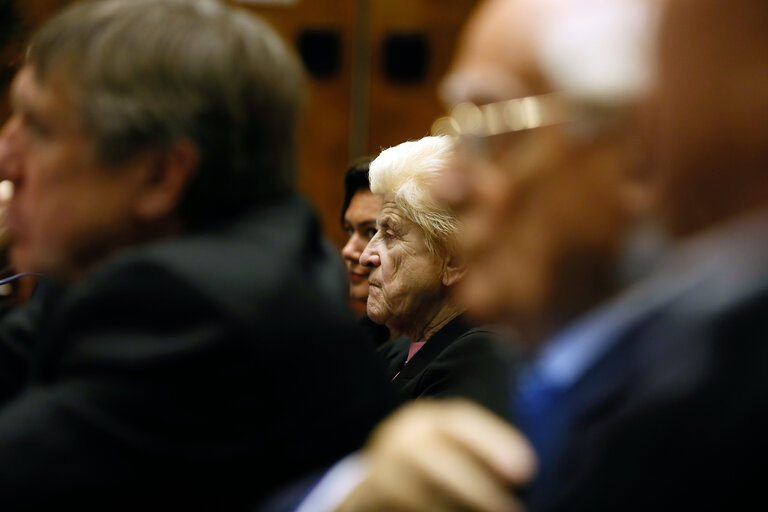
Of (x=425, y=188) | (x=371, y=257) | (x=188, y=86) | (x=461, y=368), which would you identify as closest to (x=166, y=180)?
(x=188, y=86)

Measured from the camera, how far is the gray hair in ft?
3.41

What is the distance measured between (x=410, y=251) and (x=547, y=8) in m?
1.88

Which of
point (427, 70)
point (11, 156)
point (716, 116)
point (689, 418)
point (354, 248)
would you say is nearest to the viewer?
point (689, 418)

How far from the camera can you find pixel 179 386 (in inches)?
35.6

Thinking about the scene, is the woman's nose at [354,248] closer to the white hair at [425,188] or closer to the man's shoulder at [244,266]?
the white hair at [425,188]

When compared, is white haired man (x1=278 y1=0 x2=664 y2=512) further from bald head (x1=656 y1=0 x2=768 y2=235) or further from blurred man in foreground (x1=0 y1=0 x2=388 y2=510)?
blurred man in foreground (x1=0 y1=0 x2=388 y2=510)

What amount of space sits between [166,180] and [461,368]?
122 cm

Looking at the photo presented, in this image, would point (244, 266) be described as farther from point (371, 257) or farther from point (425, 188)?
point (371, 257)

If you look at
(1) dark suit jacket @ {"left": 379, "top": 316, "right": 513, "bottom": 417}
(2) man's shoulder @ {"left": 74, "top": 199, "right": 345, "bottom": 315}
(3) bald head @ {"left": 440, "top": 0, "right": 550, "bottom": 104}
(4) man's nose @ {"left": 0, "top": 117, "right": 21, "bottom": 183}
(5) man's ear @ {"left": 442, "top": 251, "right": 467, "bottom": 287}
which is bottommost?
(1) dark suit jacket @ {"left": 379, "top": 316, "right": 513, "bottom": 417}

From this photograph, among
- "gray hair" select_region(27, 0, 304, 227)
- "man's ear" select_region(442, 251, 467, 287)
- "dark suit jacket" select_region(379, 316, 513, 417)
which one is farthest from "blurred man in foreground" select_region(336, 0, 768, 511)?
"man's ear" select_region(442, 251, 467, 287)

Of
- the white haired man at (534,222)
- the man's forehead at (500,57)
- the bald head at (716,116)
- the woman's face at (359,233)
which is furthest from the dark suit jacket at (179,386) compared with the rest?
the woman's face at (359,233)

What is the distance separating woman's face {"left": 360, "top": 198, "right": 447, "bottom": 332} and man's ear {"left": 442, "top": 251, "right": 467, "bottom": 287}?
16 millimetres

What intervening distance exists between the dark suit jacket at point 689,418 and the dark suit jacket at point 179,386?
37cm

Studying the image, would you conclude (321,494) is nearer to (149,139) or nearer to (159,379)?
(159,379)
